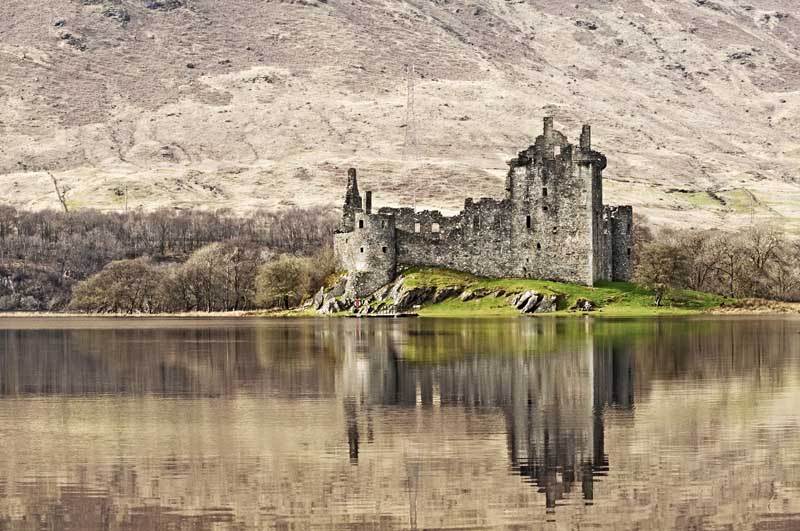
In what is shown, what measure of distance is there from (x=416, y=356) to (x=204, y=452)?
2444 centimetres

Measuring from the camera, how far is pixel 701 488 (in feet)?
85.8

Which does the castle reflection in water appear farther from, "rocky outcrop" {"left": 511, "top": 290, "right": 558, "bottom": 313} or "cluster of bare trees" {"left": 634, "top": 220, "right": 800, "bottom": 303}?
"cluster of bare trees" {"left": 634, "top": 220, "right": 800, "bottom": 303}

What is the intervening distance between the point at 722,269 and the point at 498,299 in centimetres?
2141

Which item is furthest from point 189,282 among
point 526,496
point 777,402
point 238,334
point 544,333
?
point 526,496

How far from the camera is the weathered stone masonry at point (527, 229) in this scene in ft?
344

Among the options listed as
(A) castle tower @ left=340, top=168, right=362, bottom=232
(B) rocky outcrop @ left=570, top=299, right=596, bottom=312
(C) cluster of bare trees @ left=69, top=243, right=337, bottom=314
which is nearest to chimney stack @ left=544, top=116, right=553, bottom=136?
(A) castle tower @ left=340, top=168, right=362, bottom=232

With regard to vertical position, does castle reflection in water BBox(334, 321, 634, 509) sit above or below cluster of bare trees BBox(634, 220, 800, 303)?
above

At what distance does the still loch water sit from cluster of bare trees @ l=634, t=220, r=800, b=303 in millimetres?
46989

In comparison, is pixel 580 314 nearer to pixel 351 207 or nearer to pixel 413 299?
pixel 413 299

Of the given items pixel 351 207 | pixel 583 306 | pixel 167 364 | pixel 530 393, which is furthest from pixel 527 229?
pixel 530 393

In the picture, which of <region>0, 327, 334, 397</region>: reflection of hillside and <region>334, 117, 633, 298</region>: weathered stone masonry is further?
<region>334, 117, 633, 298</region>: weathered stone masonry

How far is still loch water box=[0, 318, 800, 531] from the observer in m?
24.8

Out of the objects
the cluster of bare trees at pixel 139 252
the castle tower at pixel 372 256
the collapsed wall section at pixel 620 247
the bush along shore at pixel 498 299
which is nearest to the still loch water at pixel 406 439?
the bush along shore at pixel 498 299

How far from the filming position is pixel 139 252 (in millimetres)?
167125
